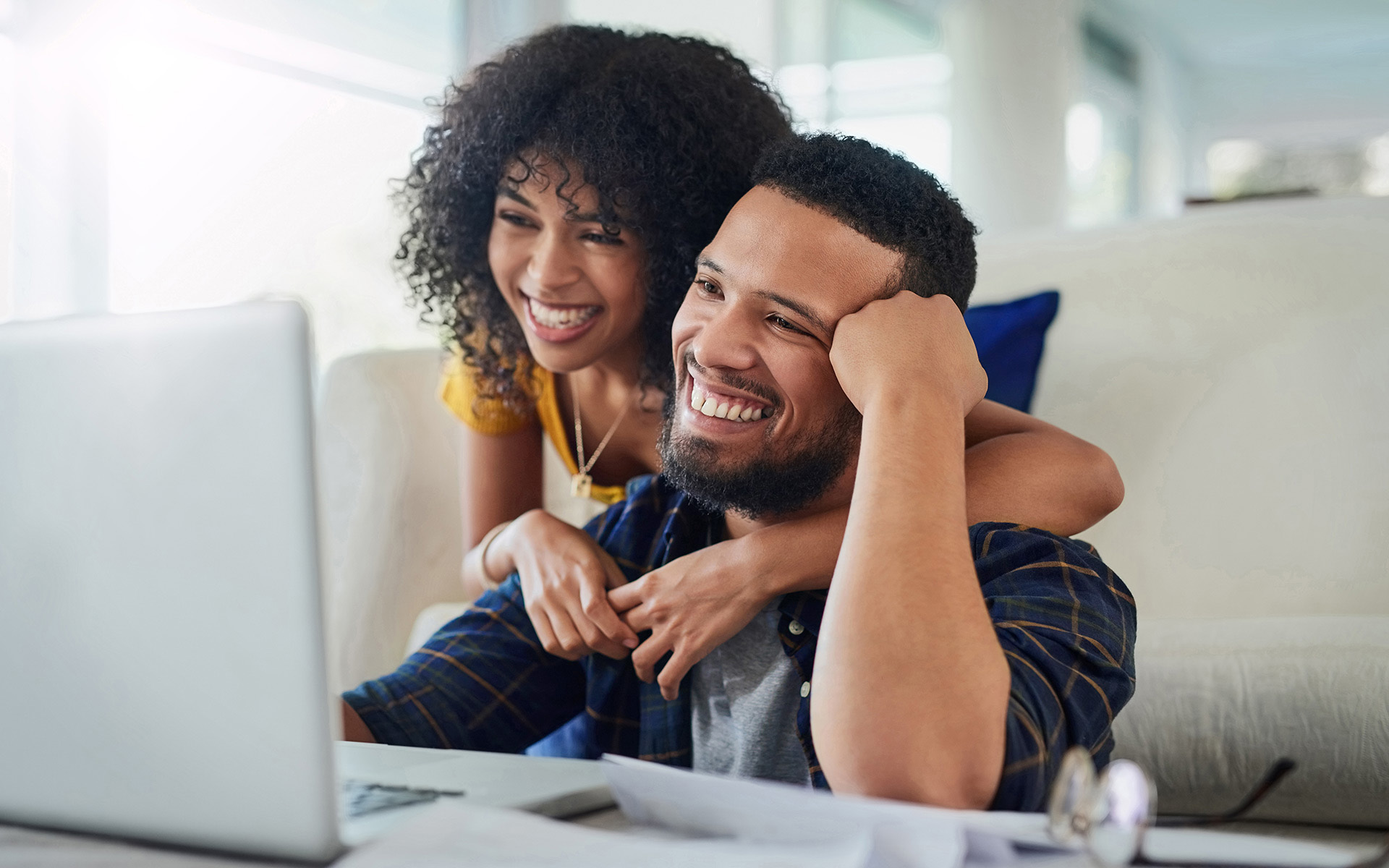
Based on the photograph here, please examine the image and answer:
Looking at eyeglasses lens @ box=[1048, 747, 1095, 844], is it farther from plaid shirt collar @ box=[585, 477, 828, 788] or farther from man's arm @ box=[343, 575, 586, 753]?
man's arm @ box=[343, 575, 586, 753]

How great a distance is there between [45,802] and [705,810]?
345 mm

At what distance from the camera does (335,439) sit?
75.8 inches

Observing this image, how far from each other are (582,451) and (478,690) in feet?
2.08

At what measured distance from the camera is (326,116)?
3.40 m

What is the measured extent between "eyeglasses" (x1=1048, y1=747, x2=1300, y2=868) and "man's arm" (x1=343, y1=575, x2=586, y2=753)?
26.9 inches

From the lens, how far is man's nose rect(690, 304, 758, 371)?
1.00 metres

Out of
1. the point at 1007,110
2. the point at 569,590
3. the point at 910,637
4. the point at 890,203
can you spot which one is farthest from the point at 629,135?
the point at 1007,110

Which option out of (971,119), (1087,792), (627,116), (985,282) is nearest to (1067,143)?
(971,119)

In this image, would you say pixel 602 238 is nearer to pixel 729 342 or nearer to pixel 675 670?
pixel 729 342

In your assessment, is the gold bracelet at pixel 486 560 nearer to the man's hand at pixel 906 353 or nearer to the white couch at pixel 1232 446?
the white couch at pixel 1232 446

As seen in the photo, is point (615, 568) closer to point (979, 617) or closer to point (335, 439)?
point (979, 617)

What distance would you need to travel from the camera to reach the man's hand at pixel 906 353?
88cm

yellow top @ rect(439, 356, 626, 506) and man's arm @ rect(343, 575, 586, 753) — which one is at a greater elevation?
yellow top @ rect(439, 356, 626, 506)

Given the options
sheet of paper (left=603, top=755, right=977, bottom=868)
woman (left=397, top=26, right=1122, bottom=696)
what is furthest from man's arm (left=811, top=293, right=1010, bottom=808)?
woman (left=397, top=26, right=1122, bottom=696)
